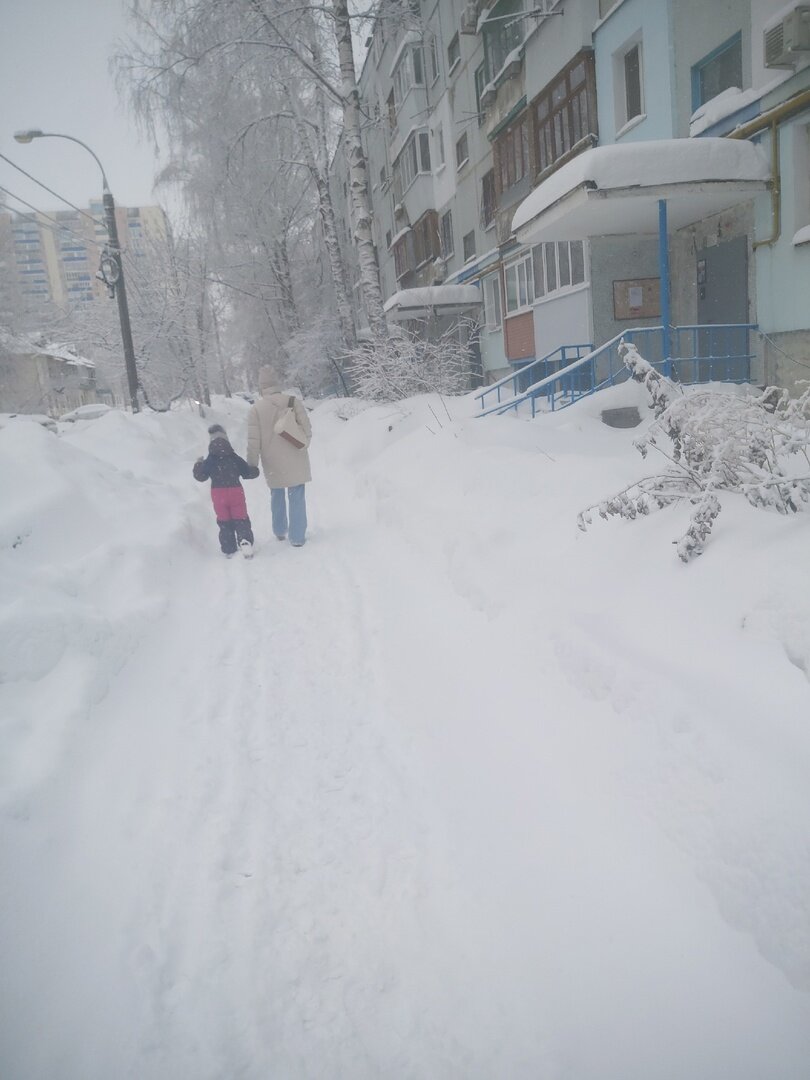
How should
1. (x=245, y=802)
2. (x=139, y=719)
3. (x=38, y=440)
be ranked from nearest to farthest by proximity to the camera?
1. (x=245, y=802)
2. (x=139, y=719)
3. (x=38, y=440)

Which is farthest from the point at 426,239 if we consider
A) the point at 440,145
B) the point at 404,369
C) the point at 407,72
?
the point at 404,369

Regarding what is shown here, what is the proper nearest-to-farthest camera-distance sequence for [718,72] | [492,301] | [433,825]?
[433,825] < [718,72] < [492,301]

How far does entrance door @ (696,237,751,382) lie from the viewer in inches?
385

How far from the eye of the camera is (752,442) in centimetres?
326

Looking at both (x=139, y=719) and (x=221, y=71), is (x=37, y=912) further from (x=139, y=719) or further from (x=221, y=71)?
(x=221, y=71)

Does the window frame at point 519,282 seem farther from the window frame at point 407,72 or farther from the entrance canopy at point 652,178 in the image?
the window frame at point 407,72

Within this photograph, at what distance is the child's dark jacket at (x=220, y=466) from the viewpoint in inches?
254

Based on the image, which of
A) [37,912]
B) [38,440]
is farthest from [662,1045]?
[38,440]

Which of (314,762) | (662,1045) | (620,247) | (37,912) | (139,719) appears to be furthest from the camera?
(620,247)

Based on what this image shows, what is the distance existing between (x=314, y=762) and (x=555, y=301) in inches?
483

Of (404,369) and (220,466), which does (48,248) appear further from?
(220,466)

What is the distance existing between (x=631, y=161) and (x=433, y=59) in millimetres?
17025

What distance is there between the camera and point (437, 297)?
18438 mm

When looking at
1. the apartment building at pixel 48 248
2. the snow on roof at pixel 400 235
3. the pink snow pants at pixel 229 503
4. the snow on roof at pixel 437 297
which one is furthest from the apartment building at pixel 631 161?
the apartment building at pixel 48 248
